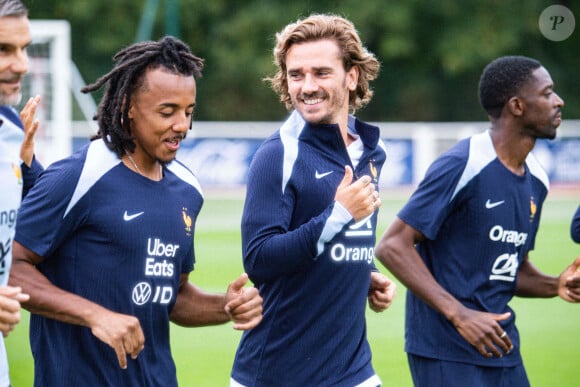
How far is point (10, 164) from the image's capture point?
401 cm

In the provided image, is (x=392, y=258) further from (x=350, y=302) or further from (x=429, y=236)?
(x=350, y=302)

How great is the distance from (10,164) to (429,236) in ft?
7.88

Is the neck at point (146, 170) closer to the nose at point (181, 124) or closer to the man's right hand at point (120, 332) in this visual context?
the nose at point (181, 124)

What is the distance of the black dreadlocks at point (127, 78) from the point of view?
4414 mm

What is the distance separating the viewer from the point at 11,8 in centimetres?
386

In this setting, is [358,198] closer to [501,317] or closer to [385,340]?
[501,317]

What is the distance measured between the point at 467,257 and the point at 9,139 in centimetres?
259

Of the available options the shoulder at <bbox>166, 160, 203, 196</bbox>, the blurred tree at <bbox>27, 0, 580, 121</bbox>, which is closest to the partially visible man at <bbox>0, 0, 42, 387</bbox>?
the shoulder at <bbox>166, 160, 203, 196</bbox>

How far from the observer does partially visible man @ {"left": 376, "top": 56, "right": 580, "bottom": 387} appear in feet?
17.8

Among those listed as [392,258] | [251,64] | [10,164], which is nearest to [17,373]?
[392,258]

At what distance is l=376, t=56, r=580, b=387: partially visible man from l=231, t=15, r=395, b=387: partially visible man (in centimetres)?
57

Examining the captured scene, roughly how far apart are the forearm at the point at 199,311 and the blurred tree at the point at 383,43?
34.5 meters

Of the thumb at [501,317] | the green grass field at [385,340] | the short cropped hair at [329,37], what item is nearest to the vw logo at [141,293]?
the short cropped hair at [329,37]

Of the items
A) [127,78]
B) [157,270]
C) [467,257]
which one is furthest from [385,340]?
[127,78]
